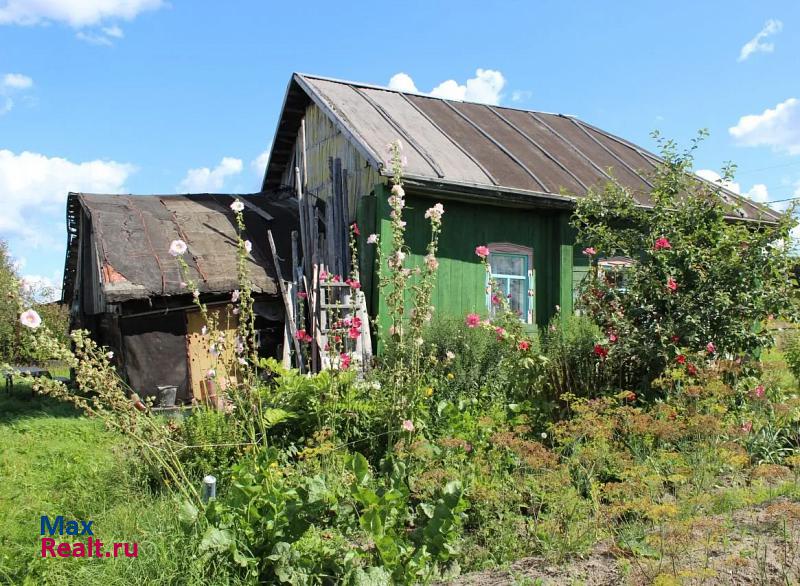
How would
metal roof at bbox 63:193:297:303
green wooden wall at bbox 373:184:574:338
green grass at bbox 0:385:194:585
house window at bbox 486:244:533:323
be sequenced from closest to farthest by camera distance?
green grass at bbox 0:385:194:585
metal roof at bbox 63:193:297:303
green wooden wall at bbox 373:184:574:338
house window at bbox 486:244:533:323

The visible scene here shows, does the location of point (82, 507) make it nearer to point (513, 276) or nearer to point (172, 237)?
point (172, 237)

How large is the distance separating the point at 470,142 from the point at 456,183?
251 centimetres

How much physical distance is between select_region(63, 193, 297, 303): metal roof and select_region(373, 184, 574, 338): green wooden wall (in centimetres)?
232

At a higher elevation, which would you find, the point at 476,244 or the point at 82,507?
the point at 476,244

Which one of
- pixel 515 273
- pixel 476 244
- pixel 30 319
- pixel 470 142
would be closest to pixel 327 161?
pixel 470 142

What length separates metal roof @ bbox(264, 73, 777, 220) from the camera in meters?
10.2

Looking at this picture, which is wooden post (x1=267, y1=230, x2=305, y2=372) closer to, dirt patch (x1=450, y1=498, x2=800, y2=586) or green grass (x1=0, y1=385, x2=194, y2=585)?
green grass (x1=0, y1=385, x2=194, y2=585)

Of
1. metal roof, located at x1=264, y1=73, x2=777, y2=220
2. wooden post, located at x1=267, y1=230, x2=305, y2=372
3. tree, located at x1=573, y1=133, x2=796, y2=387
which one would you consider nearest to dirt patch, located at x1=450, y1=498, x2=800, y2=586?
tree, located at x1=573, y1=133, x2=796, y2=387

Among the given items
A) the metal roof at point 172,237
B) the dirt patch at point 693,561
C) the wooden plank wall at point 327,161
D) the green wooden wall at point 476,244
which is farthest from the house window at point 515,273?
the dirt patch at point 693,561

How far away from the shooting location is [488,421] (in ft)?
16.1

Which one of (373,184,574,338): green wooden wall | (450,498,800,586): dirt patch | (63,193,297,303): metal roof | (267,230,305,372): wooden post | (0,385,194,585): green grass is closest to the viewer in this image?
(450,498,800,586): dirt patch

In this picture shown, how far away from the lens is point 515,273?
10.9 m

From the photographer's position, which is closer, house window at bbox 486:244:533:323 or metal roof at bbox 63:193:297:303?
metal roof at bbox 63:193:297:303

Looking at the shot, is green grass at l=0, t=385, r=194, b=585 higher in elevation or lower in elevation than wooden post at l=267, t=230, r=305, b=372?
lower
